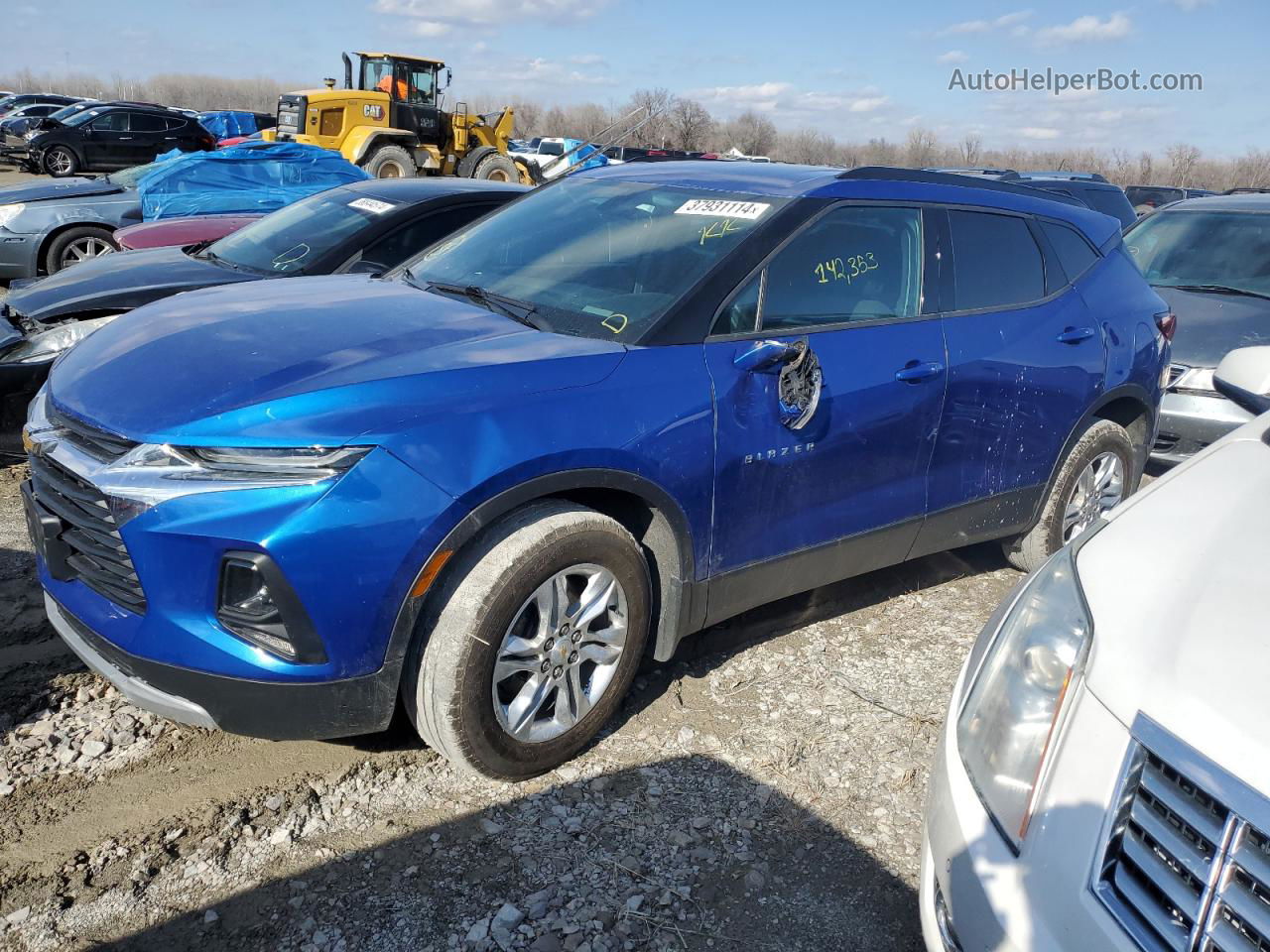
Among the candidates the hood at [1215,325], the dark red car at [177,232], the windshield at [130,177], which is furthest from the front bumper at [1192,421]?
the windshield at [130,177]

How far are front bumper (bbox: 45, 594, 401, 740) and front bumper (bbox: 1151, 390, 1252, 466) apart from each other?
5234 mm

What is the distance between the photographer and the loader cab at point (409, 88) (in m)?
20.5

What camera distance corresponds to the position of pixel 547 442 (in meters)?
2.66

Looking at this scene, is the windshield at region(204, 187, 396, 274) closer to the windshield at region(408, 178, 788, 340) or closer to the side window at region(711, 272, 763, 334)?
the windshield at region(408, 178, 788, 340)

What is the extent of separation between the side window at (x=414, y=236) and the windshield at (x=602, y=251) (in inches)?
67.7

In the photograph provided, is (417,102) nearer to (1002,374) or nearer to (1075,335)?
(1075,335)

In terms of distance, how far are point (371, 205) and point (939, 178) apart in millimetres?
3536

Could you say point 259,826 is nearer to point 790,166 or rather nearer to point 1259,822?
point 1259,822

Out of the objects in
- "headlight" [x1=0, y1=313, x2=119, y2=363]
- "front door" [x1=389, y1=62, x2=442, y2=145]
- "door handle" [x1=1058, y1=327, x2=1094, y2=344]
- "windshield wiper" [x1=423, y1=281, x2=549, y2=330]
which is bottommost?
"headlight" [x1=0, y1=313, x2=119, y2=363]

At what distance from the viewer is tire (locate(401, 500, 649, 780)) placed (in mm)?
2590

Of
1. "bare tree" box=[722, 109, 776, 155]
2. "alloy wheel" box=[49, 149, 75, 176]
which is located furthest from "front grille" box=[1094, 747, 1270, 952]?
"bare tree" box=[722, 109, 776, 155]

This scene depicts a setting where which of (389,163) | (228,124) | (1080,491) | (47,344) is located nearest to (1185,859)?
(1080,491)

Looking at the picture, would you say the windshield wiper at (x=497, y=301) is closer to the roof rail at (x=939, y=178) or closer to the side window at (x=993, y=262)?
the roof rail at (x=939, y=178)

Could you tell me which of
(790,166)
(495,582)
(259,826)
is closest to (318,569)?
(495,582)
